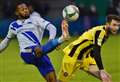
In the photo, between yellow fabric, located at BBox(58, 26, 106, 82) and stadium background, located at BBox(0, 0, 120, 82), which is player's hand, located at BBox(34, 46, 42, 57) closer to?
yellow fabric, located at BBox(58, 26, 106, 82)

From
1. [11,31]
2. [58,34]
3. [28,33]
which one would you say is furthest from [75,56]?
[58,34]

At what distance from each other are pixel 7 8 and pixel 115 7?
251 inches

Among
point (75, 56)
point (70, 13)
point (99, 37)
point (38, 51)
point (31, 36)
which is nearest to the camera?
point (99, 37)

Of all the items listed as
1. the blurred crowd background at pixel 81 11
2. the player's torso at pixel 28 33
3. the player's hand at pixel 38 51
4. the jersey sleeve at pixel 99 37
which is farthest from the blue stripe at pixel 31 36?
the blurred crowd background at pixel 81 11

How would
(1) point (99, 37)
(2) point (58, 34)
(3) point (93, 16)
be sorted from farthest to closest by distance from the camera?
1. (3) point (93, 16)
2. (2) point (58, 34)
3. (1) point (99, 37)

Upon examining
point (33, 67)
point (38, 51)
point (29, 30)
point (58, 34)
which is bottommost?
point (58, 34)

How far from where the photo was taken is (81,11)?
36.4 m

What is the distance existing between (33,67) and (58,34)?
30.3 feet

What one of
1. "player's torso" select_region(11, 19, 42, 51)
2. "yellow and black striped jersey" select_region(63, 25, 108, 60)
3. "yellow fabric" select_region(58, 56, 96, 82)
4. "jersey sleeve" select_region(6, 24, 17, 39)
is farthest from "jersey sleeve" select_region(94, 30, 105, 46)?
"jersey sleeve" select_region(6, 24, 17, 39)

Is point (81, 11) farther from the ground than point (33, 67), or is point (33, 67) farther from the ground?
point (33, 67)

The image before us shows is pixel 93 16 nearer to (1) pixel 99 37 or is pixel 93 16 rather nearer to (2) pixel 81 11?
(2) pixel 81 11

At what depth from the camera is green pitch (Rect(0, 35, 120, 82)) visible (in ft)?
63.4

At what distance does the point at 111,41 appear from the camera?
3297cm

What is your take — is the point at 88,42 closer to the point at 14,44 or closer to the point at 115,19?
the point at 115,19
